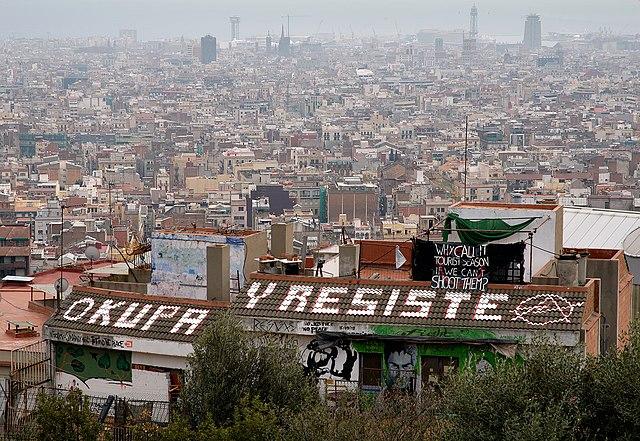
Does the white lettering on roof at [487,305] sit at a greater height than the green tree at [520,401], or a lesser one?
greater

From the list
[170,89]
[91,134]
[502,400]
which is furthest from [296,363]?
[170,89]

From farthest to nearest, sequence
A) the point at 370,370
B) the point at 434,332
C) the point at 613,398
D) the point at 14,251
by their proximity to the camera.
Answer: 1. the point at 14,251
2. the point at 370,370
3. the point at 434,332
4. the point at 613,398

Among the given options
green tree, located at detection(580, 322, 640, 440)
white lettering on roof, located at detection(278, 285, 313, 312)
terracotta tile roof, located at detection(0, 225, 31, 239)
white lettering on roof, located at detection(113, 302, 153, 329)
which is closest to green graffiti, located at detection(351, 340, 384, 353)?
white lettering on roof, located at detection(278, 285, 313, 312)

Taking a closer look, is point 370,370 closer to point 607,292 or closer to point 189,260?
point 607,292

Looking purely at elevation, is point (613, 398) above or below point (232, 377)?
above

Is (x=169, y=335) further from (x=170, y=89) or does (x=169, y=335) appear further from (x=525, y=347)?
(x=170, y=89)

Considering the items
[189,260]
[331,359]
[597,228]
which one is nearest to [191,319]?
[331,359]

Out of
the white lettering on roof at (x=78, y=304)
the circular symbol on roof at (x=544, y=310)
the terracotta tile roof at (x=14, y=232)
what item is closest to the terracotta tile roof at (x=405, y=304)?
the circular symbol on roof at (x=544, y=310)

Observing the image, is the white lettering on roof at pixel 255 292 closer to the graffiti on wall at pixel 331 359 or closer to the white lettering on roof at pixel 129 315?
the graffiti on wall at pixel 331 359
